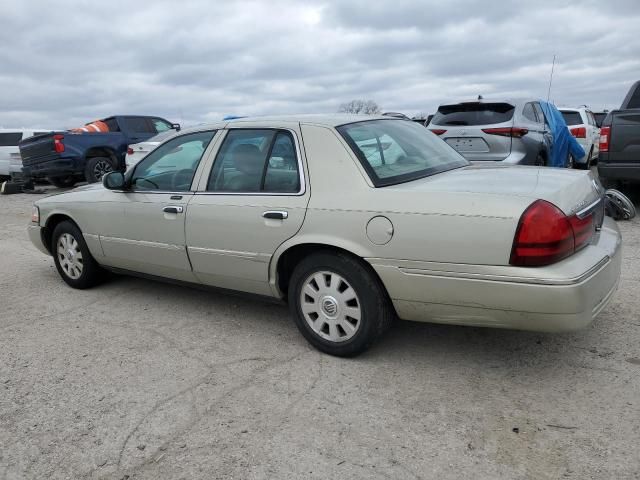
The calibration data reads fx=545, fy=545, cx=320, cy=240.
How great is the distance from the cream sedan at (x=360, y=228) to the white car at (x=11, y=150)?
13179 mm

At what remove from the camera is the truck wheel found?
12797mm

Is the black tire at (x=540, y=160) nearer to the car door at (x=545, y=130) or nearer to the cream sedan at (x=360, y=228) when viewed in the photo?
the car door at (x=545, y=130)

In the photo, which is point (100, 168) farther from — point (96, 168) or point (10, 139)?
point (10, 139)

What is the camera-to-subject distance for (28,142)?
13.3 metres

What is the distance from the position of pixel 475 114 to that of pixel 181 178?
5031mm

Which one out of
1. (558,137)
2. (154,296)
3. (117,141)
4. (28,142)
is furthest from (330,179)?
(28,142)

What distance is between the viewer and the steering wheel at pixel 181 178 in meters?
3.99

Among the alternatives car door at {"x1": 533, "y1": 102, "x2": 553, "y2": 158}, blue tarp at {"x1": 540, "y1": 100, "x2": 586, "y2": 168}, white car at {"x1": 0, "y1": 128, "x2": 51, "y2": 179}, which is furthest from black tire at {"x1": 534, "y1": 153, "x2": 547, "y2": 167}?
white car at {"x1": 0, "y1": 128, "x2": 51, "y2": 179}

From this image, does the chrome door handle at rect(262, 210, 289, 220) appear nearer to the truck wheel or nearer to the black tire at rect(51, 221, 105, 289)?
the black tire at rect(51, 221, 105, 289)

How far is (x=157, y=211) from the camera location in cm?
407

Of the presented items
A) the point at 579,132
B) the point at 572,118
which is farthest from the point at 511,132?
the point at 572,118

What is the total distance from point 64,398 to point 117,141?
36.9 feet

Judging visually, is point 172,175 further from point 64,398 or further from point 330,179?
point 64,398

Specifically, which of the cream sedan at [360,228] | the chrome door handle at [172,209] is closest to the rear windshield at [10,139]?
the cream sedan at [360,228]
